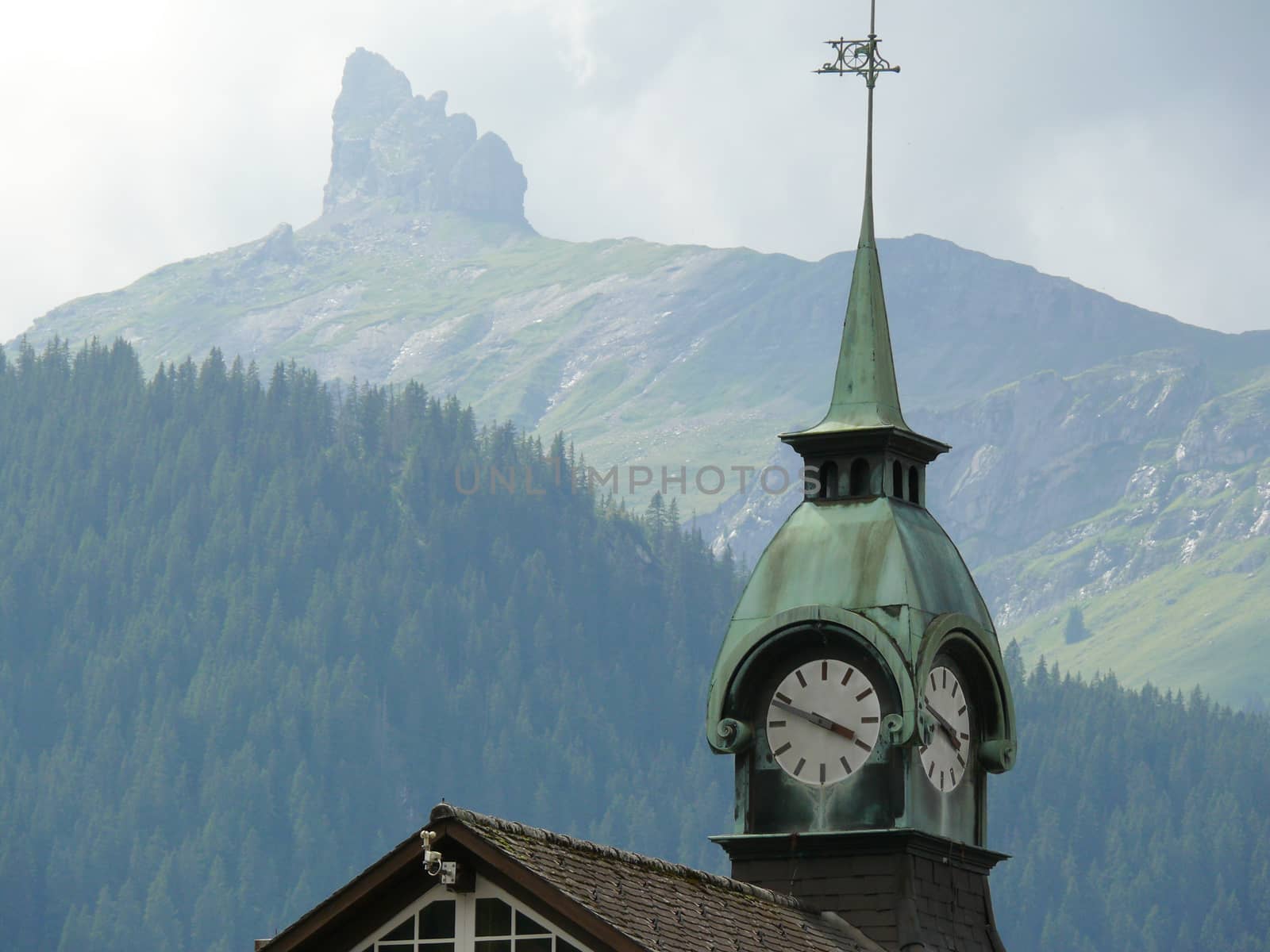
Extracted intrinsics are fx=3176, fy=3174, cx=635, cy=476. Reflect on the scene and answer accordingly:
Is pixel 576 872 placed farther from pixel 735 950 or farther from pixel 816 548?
pixel 816 548

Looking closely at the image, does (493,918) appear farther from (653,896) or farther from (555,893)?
(653,896)

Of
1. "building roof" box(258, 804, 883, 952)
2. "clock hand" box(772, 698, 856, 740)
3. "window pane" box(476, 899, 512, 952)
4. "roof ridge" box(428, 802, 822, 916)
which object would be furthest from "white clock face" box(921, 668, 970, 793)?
"window pane" box(476, 899, 512, 952)

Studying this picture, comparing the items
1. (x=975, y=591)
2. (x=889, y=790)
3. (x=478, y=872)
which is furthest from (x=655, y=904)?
(x=975, y=591)

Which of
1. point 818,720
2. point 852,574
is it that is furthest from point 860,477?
point 818,720

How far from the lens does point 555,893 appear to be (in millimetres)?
26844

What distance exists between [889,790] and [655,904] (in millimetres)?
10419

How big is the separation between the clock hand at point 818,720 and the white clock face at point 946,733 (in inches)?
39.0

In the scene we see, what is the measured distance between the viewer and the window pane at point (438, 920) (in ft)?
90.0

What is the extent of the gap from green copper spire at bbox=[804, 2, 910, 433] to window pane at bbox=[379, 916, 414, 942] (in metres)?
15.5

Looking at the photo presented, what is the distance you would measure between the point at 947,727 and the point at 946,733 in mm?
90

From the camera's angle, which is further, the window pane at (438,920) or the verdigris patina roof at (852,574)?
the verdigris patina roof at (852,574)

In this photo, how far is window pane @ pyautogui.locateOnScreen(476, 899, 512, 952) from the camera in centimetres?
2725

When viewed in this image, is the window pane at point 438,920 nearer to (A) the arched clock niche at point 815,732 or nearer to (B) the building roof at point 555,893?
(B) the building roof at point 555,893

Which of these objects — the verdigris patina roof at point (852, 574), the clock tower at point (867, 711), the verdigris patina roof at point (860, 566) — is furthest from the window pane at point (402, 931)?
the verdigris patina roof at point (860, 566)
